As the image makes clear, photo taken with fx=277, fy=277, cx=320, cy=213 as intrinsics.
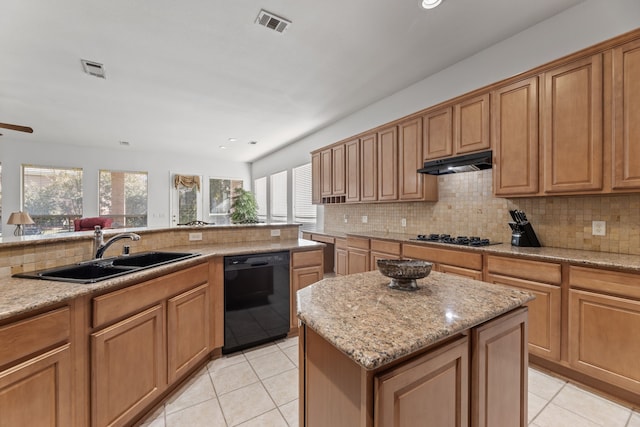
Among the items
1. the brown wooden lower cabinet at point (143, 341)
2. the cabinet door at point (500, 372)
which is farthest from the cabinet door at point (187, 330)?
the cabinet door at point (500, 372)

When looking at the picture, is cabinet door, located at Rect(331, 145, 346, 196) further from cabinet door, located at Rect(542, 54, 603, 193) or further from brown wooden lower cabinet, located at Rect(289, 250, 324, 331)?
cabinet door, located at Rect(542, 54, 603, 193)

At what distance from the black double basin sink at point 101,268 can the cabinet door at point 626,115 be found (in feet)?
10.5

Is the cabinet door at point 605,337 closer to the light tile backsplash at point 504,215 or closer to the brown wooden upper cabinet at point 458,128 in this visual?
the light tile backsplash at point 504,215

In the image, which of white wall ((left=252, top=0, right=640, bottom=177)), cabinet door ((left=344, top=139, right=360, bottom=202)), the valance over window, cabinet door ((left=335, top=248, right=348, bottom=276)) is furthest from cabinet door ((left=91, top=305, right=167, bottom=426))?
the valance over window

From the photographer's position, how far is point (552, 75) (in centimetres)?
226

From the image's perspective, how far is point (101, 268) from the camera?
1870 millimetres

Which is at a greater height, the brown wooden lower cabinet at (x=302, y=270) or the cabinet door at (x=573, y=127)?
the cabinet door at (x=573, y=127)

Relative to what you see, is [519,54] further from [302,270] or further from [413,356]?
[413,356]

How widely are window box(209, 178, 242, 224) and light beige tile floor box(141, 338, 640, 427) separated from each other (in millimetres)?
6723

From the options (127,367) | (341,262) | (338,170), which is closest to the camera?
(127,367)

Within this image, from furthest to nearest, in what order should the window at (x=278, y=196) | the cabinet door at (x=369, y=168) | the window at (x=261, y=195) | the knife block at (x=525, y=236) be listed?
the window at (x=261, y=195), the window at (x=278, y=196), the cabinet door at (x=369, y=168), the knife block at (x=525, y=236)

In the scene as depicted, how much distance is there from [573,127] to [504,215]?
984 millimetres

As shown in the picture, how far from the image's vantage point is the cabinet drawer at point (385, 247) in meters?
3.34

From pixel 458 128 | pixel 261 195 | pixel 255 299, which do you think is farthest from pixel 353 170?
pixel 261 195
